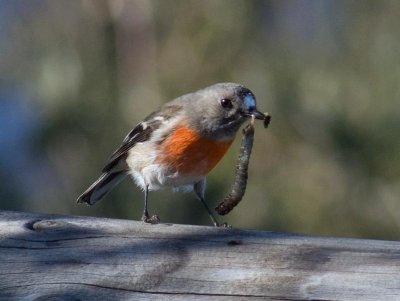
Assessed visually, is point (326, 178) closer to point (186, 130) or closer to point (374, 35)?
point (374, 35)

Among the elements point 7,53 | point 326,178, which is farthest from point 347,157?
point 7,53

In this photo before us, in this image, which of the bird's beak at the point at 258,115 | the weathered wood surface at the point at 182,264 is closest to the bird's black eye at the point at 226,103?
the bird's beak at the point at 258,115

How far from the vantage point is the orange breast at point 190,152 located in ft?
18.8

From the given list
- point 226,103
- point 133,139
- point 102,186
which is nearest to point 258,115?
point 226,103

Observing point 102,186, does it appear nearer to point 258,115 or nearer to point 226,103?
point 226,103

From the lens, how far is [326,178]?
290 inches

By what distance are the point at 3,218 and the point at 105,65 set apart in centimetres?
521

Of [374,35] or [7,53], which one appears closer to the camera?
[374,35]

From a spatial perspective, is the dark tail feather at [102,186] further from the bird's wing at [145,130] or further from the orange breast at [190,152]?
the orange breast at [190,152]

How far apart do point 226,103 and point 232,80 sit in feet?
6.54

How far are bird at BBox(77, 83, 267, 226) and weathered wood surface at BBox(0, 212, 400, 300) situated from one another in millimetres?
2353

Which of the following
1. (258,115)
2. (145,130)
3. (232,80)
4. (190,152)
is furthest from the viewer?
(232,80)

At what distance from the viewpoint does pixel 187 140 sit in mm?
5812

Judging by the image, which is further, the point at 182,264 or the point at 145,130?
the point at 145,130
